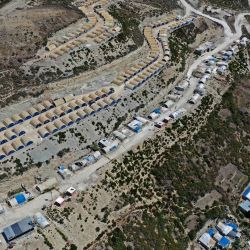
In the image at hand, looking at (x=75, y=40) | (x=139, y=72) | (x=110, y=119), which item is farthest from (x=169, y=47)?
(x=110, y=119)

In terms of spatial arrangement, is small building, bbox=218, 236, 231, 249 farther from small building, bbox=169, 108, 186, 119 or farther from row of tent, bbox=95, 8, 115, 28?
row of tent, bbox=95, 8, 115, 28

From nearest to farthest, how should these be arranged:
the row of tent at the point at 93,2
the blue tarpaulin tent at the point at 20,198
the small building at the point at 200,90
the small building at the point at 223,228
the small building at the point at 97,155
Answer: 1. the blue tarpaulin tent at the point at 20,198
2. the small building at the point at 223,228
3. the small building at the point at 97,155
4. the small building at the point at 200,90
5. the row of tent at the point at 93,2

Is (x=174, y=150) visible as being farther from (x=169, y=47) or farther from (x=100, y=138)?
(x=169, y=47)

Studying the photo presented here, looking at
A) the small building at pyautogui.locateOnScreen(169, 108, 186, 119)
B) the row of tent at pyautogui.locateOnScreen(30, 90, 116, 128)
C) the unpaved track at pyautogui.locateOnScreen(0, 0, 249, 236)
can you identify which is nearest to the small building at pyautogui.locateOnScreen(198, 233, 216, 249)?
the unpaved track at pyautogui.locateOnScreen(0, 0, 249, 236)

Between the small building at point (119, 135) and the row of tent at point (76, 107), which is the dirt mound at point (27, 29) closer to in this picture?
the row of tent at point (76, 107)

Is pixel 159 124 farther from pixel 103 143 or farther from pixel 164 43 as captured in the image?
pixel 164 43

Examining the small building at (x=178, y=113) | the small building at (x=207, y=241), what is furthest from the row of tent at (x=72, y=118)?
the small building at (x=207, y=241)
